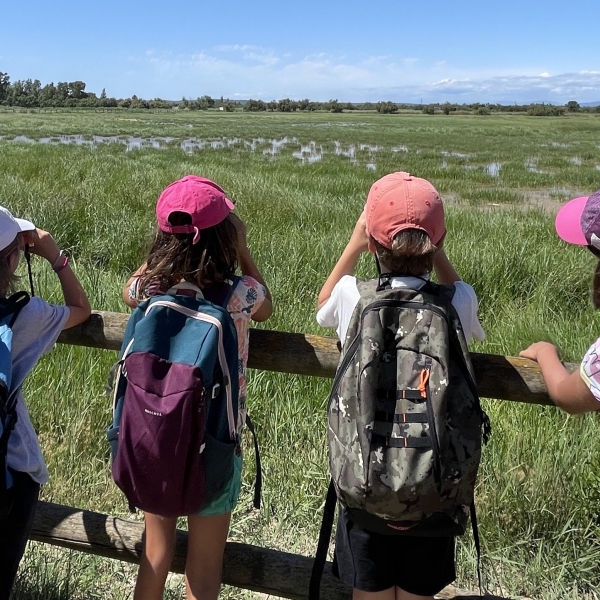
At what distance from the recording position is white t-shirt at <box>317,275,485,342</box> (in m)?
1.60

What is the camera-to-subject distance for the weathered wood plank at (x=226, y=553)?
1.87 meters

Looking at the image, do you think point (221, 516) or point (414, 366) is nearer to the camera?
point (414, 366)

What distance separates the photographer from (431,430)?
146 cm

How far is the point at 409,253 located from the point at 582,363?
0.50 m

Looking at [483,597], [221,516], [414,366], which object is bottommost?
[483,597]

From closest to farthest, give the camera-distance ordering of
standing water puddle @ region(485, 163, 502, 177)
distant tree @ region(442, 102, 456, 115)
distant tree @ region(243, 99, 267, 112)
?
standing water puddle @ region(485, 163, 502, 177) → distant tree @ region(442, 102, 456, 115) → distant tree @ region(243, 99, 267, 112)

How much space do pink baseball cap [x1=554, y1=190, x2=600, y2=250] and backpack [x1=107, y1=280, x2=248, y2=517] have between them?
2.90 feet

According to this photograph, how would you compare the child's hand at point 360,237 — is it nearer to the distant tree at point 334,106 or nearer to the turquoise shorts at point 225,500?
the turquoise shorts at point 225,500

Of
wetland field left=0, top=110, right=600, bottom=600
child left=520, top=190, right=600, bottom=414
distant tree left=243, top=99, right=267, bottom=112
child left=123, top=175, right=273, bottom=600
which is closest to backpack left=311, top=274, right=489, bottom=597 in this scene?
child left=520, top=190, right=600, bottom=414

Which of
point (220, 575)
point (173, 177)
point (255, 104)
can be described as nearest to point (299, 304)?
point (220, 575)

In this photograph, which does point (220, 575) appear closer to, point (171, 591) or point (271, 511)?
point (171, 591)

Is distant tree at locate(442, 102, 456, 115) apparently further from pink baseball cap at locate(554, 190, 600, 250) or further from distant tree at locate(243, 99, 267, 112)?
pink baseball cap at locate(554, 190, 600, 250)

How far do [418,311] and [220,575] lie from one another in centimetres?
100

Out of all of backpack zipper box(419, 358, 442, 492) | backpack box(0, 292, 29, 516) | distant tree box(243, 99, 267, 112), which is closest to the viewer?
backpack zipper box(419, 358, 442, 492)
